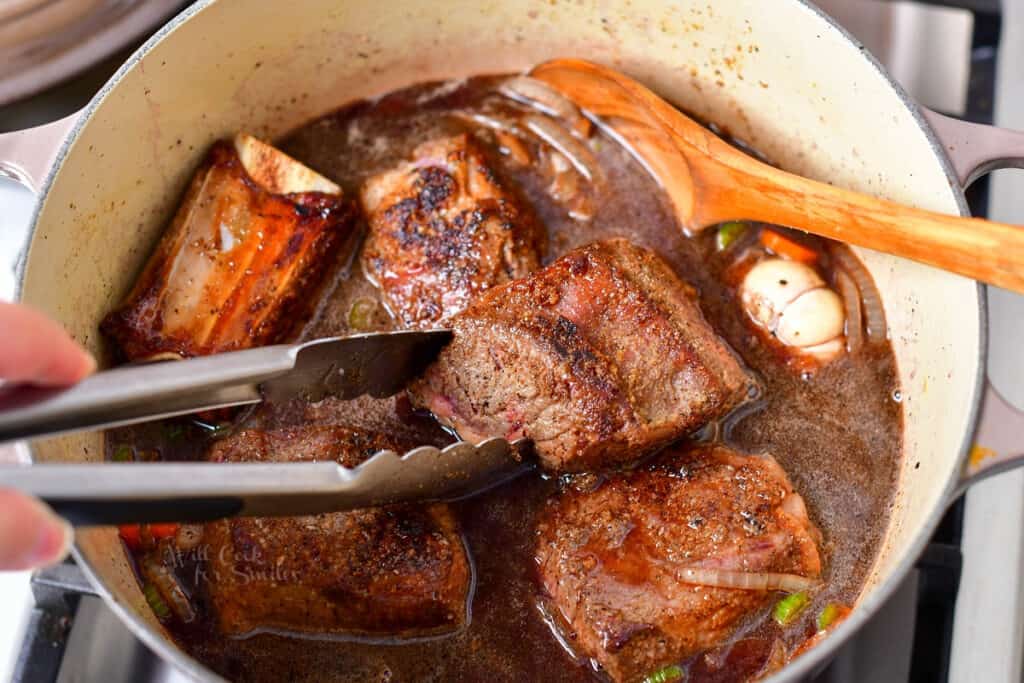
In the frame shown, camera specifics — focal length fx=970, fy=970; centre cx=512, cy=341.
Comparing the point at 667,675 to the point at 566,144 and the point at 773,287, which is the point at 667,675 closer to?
the point at 773,287

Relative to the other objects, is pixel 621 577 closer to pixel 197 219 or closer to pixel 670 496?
pixel 670 496

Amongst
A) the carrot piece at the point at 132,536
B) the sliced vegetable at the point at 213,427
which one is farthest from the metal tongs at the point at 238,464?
the carrot piece at the point at 132,536

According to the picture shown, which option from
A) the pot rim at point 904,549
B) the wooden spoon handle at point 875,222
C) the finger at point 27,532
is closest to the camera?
the finger at point 27,532

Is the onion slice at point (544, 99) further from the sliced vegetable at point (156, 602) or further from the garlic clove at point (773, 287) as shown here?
the sliced vegetable at point (156, 602)

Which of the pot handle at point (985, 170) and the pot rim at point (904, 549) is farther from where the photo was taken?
the pot handle at point (985, 170)

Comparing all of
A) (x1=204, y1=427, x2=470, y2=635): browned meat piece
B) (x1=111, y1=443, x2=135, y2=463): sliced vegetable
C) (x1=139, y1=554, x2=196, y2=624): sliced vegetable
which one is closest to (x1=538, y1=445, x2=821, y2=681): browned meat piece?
(x1=204, y1=427, x2=470, y2=635): browned meat piece

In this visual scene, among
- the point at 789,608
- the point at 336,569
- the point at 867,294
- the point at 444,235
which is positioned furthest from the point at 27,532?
the point at 867,294

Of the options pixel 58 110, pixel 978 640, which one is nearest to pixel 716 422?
pixel 978 640

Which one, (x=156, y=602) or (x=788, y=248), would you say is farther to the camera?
Answer: (x=788, y=248)
